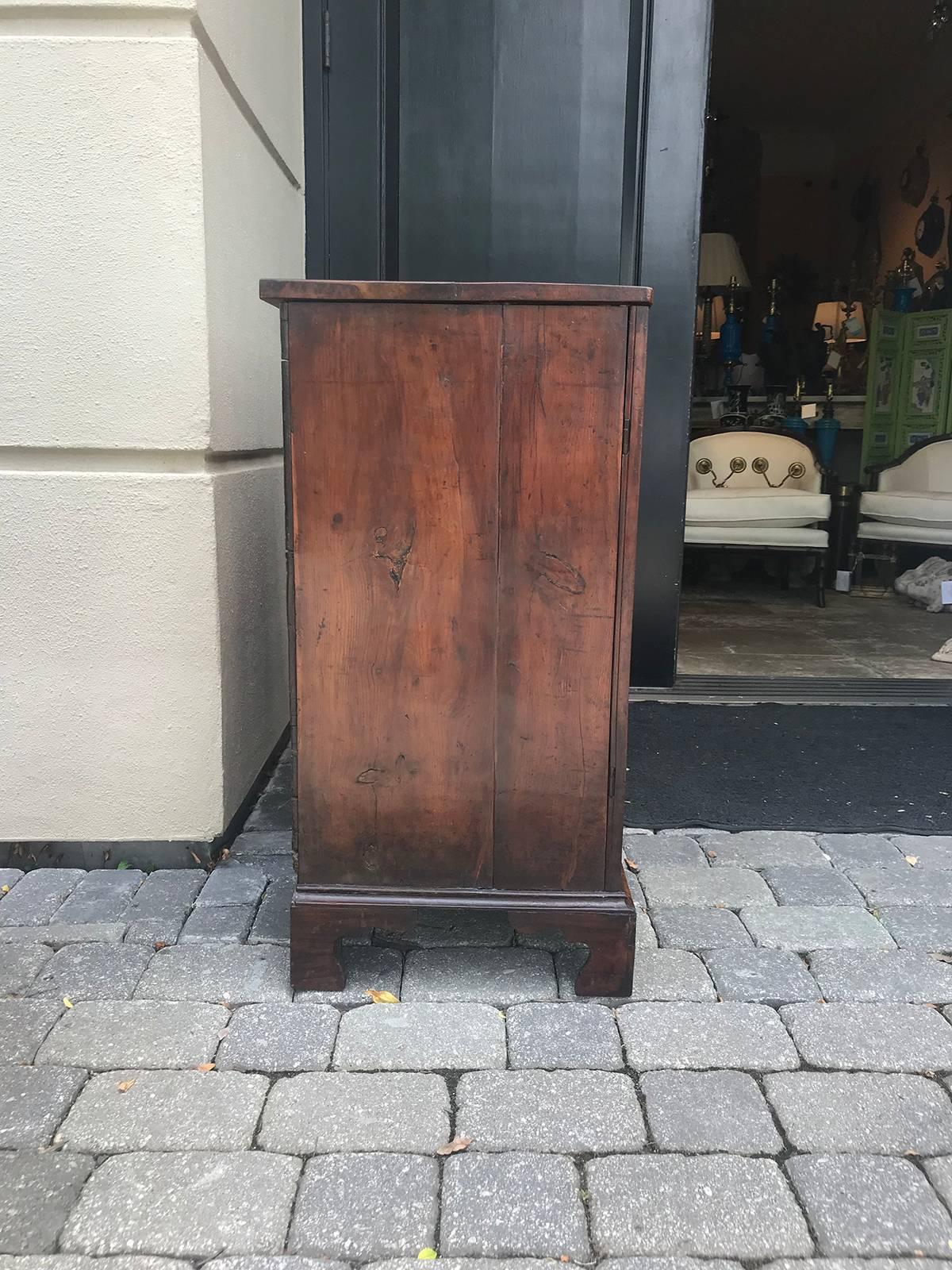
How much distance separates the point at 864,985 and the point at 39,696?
2.02 meters

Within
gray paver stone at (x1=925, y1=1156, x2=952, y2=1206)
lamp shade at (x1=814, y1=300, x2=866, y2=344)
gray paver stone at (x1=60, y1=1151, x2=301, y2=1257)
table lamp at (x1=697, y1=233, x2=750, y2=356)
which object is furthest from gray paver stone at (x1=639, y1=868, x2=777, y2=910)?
lamp shade at (x1=814, y1=300, x2=866, y2=344)

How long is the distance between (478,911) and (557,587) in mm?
685

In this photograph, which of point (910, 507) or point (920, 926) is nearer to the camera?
point (920, 926)

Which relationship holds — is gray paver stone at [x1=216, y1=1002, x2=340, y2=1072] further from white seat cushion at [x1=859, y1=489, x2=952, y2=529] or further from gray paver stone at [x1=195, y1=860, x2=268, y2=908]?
white seat cushion at [x1=859, y1=489, x2=952, y2=529]

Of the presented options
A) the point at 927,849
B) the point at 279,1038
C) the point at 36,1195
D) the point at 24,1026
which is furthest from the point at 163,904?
the point at 927,849

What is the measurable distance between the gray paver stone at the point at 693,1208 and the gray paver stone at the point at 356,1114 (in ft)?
0.90

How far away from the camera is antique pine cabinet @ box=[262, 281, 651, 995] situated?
1823mm

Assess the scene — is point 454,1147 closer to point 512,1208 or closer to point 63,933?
point 512,1208

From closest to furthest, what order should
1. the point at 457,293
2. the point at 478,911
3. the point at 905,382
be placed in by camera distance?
1. the point at 457,293
2. the point at 478,911
3. the point at 905,382

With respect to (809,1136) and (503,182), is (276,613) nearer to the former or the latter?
(503,182)

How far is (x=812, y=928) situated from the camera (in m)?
2.27

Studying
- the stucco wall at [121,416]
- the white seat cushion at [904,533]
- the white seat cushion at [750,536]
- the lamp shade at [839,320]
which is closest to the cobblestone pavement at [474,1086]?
the stucco wall at [121,416]

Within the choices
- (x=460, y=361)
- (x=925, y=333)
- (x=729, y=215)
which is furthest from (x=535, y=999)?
(x=729, y=215)

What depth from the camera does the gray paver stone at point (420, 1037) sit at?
1.78 metres
